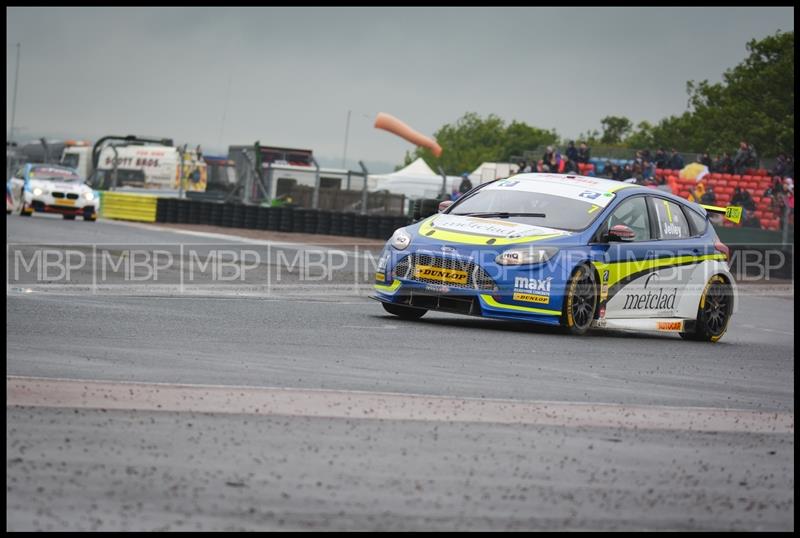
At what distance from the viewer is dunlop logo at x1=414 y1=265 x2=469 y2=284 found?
12637 mm

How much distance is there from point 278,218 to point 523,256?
25619 mm

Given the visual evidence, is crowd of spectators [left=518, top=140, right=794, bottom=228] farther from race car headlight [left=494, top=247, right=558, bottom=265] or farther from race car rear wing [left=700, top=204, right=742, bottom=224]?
race car headlight [left=494, top=247, right=558, bottom=265]

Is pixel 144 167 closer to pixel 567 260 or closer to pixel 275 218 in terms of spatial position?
pixel 275 218

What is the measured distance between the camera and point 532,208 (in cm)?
1370

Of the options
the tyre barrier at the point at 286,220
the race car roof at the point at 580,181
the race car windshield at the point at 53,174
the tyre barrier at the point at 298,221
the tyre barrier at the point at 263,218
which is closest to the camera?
the race car roof at the point at 580,181

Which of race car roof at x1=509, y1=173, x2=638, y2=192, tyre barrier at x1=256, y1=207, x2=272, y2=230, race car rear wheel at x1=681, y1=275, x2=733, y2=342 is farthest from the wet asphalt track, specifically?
tyre barrier at x1=256, y1=207, x2=272, y2=230

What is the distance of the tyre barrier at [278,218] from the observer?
119 ft

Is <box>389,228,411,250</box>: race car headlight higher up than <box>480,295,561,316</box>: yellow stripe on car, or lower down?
higher up

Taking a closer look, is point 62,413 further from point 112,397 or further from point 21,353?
point 21,353

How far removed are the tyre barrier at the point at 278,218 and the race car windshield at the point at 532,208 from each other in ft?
64.7

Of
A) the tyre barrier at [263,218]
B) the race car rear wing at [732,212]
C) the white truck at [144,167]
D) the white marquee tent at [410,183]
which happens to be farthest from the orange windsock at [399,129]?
the race car rear wing at [732,212]

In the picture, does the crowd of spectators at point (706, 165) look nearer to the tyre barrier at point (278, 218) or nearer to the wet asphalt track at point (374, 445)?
the tyre barrier at point (278, 218)

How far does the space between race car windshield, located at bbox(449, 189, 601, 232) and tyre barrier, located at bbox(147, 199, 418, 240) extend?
19.7 m

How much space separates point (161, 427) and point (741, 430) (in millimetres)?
3170
